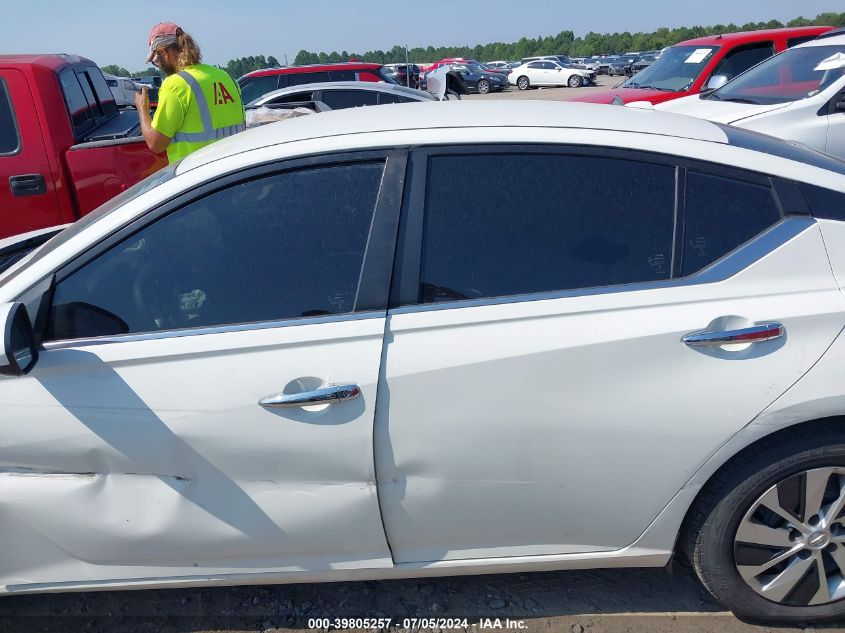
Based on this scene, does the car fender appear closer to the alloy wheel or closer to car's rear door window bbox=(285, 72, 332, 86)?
the alloy wheel

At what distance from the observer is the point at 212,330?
200 cm

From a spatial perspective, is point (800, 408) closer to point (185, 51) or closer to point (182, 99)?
point (182, 99)

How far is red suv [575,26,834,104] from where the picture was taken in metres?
8.98

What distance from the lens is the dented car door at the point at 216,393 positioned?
195cm

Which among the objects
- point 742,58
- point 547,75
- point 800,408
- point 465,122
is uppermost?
point 465,122

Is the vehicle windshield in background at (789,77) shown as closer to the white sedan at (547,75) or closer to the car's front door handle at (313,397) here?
the car's front door handle at (313,397)

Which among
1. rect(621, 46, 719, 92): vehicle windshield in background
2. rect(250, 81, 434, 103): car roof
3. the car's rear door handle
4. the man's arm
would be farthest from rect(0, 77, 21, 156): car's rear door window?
rect(621, 46, 719, 92): vehicle windshield in background

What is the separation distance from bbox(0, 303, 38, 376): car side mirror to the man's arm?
7.60 feet

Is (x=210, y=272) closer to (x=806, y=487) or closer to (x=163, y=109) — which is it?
(x=806, y=487)

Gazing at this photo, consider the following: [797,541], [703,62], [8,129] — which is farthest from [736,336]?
[703,62]

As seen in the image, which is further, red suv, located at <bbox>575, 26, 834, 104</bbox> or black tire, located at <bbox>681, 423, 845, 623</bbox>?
red suv, located at <bbox>575, 26, 834, 104</bbox>

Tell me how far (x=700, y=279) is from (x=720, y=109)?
539cm

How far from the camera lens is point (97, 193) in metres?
4.53

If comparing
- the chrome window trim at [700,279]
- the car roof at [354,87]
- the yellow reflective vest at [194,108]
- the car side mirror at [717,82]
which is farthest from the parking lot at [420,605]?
the car roof at [354,87]
